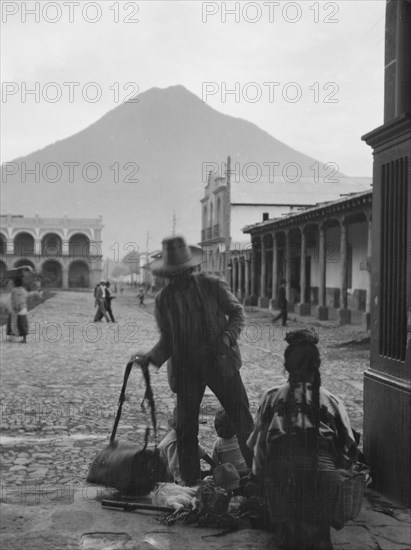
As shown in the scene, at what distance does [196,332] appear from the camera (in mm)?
3377

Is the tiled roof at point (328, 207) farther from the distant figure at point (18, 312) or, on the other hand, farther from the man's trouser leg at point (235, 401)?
the man's trouser leg at point (235, 401)

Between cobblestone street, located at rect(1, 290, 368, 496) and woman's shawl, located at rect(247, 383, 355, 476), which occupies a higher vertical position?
woman's shawl, located at rect(247, 383, 355, 476)

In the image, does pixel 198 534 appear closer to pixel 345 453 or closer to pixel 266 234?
pixel 345 453

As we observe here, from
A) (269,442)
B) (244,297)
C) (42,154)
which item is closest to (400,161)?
(269,442)

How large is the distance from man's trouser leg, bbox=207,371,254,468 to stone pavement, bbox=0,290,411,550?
50 centimetres

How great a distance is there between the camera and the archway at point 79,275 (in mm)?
66688

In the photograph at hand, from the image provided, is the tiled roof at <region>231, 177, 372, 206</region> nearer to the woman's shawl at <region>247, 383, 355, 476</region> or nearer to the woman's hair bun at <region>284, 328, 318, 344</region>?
the woman's shawl at <region>247, 383, 355, 476</region>

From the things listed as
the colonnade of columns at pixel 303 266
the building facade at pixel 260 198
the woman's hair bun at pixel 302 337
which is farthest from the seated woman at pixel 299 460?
the building facade at pixel 260 198

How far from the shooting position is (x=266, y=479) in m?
3.15

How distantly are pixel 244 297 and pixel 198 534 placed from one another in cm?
2682

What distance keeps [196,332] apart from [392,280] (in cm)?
129

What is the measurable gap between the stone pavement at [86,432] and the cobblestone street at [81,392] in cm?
1

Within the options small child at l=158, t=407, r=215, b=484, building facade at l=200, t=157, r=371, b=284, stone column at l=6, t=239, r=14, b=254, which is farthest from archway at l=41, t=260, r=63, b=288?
small child at l=158, t=407, r=215, b=484

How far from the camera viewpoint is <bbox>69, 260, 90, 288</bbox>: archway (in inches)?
2625
